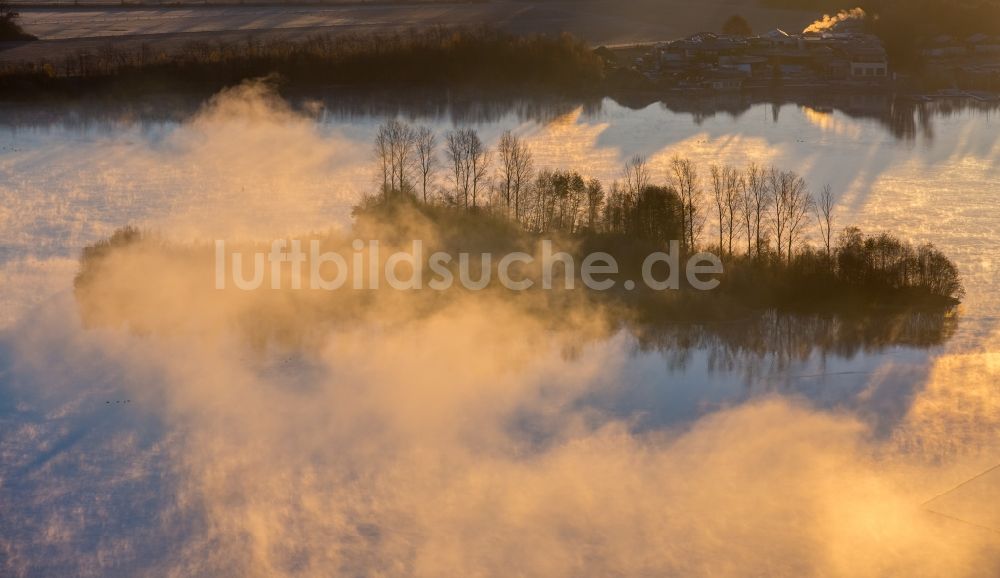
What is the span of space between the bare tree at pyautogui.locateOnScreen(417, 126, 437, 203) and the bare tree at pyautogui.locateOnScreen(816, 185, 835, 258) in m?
3.37

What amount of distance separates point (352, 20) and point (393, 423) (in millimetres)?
16947

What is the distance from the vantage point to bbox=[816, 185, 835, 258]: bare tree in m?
10.7

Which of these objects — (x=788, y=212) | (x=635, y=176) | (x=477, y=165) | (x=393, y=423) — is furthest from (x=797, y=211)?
(x=393, y=423)

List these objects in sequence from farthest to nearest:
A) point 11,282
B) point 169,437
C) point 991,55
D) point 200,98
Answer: point 991,55
point 200,98
point 11,282
point 169,437

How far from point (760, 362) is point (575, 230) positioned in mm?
2527

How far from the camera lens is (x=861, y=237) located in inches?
422

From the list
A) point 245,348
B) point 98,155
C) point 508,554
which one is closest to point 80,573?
point 508,554

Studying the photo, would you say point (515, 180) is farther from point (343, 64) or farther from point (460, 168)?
point (343, 64)

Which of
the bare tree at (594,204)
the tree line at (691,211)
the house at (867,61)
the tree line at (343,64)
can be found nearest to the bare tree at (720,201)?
the tree line at (691,211)

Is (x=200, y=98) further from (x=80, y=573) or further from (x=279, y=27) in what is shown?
(x=80, y=573)

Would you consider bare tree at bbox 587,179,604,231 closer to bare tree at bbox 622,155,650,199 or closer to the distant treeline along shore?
the distant treeline along shore

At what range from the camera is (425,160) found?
13.6 meters

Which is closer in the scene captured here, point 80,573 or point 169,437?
point 80,573

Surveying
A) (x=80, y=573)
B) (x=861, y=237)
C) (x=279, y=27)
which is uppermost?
(x=279, y=27)
